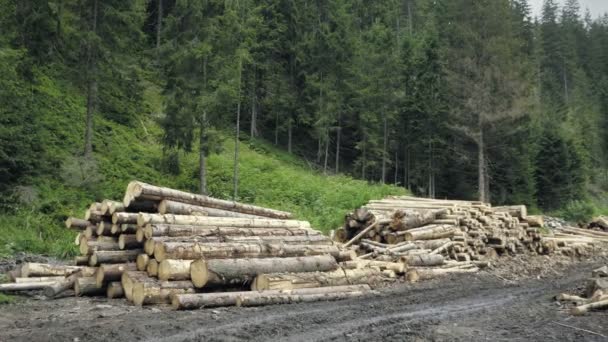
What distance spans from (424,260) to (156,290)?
7320mm

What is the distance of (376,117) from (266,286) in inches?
1184

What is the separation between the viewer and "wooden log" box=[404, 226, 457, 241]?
616 inches

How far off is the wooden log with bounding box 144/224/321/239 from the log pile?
594cm

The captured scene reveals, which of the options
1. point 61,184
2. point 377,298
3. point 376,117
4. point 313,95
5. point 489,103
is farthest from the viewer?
point 313,95

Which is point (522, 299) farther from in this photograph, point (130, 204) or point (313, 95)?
point (313, 95)

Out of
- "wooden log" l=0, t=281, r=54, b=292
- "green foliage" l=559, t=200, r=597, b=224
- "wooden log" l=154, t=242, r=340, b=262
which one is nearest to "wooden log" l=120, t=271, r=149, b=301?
"wooden log" l=154, t=242, r=340, b=262

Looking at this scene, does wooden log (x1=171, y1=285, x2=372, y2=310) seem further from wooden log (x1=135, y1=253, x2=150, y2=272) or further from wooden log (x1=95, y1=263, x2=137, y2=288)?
wooden log (x1=95, y1=263, x2=137, y2=288)

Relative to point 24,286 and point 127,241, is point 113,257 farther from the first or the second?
point 24,286

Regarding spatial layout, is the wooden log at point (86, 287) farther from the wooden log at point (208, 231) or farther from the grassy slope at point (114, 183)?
the grassy slope at point (114, 183)

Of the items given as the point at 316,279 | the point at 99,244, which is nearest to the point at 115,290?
the point at 99,244

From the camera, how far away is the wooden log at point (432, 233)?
15.7m

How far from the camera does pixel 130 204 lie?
11.0m

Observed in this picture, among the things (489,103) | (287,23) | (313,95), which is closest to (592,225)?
(489,103)

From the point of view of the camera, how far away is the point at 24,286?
34.1ft
